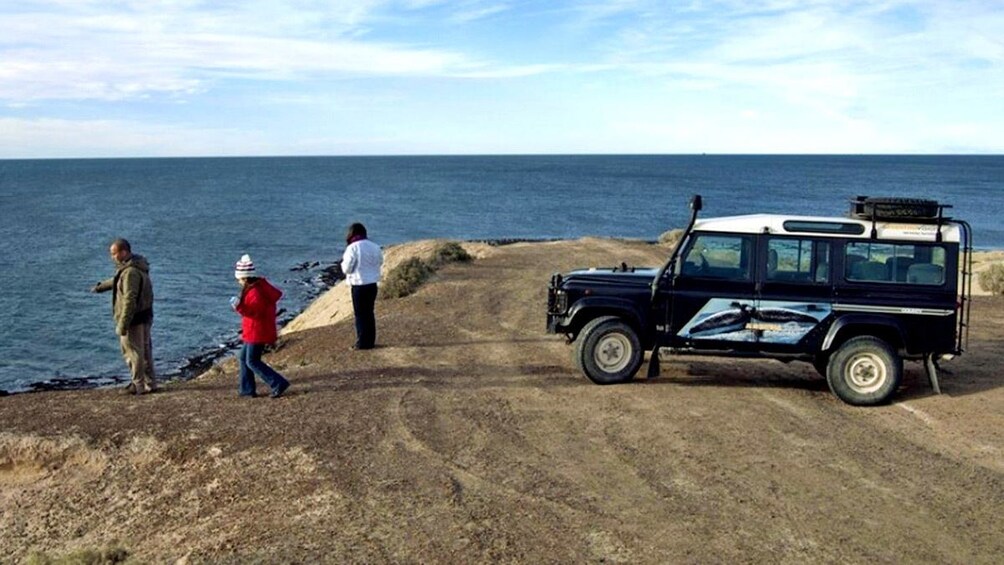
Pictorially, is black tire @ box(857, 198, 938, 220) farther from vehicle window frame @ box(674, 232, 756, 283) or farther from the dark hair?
the dark hair

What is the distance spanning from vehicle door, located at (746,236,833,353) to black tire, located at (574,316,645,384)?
4.66 ft

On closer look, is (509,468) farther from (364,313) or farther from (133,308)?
(364,313)

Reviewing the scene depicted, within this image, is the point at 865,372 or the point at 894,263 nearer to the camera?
the point at 894,263

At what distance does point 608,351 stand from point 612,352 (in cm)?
5

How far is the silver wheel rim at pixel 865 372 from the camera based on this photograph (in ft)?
36.0

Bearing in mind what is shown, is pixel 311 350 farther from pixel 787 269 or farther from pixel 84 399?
pixel 787 269

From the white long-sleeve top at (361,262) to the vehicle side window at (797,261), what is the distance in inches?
216

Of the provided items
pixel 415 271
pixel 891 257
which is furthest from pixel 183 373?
pixel 891 257

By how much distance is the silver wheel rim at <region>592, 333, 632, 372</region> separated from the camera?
11.6 m

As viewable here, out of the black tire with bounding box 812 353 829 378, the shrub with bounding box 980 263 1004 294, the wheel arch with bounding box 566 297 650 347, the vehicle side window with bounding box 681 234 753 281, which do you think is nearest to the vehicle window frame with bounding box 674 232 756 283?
the vehicle side window with bounding box 681 234 753 281

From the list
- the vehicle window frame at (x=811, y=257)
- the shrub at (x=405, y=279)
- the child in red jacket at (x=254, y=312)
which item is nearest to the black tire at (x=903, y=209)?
the vehicle window frame at (x=811, y=257)

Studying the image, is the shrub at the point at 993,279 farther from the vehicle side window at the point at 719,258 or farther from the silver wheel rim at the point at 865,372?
the vehicle side window at the point at 719,258

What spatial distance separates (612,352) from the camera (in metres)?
11.6

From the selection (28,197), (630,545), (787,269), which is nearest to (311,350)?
(787,269)
